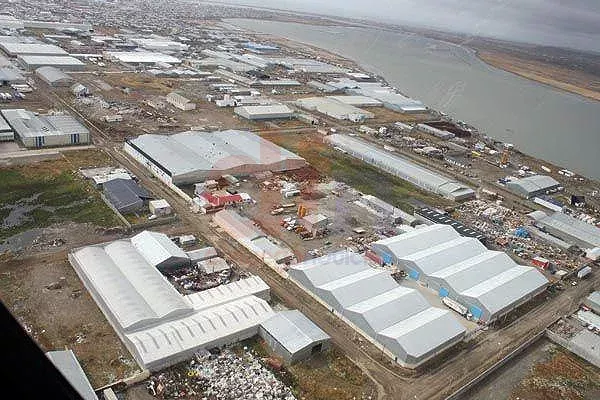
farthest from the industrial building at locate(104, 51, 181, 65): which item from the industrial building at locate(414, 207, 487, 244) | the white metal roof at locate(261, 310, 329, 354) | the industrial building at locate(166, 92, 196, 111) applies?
the white metal roof at locate(261, 310, 329, 354)

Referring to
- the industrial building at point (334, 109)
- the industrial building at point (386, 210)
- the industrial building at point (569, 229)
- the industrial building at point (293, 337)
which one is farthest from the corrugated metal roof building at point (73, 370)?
the industrial building at point (334, 109)

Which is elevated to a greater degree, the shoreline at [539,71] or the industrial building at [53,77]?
the shoreline at [539,71]

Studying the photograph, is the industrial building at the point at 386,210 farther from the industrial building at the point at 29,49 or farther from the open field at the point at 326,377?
the industrial building at the point at 29,49

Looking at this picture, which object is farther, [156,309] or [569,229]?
[569,229]

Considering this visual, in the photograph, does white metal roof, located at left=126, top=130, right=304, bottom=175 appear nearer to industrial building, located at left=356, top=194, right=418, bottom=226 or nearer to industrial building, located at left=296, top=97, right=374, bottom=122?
industrial building, located at left=356, top=194, right=418, bottom=226

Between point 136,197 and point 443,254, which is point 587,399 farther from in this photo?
point 136,197

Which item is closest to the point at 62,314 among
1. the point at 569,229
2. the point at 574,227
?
the point at 569,229

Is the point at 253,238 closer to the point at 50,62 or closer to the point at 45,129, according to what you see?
the point at 45,129
